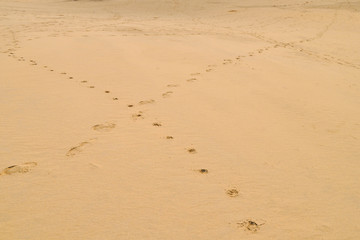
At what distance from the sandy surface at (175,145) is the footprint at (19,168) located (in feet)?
0.06

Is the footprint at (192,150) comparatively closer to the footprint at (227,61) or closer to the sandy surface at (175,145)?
the sandy surface at (175,145)

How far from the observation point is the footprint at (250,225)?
165 centimetres

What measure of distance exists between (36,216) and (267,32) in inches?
325

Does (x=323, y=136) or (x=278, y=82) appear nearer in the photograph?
(x=323, y=136)

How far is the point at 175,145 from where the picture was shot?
2.46m

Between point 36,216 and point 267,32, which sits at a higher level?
point 267,32

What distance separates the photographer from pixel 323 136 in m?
2.71

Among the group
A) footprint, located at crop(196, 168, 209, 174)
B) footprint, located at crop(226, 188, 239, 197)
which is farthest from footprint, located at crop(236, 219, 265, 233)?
footprint, located at crop(196, 168, 209, 174)

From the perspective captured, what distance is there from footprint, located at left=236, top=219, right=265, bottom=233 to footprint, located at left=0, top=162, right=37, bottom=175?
1.48 metres

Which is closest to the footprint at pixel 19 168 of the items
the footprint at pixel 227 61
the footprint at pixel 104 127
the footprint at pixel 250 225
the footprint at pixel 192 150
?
the footprint at pixel 104 127

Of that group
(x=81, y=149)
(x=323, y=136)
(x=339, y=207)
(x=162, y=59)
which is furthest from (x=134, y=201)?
(x=162, y=59)

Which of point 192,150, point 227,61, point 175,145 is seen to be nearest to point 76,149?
point 175,145

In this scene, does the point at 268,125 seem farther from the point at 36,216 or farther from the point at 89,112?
the point at 36,216

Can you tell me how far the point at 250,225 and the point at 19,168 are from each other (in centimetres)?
160
